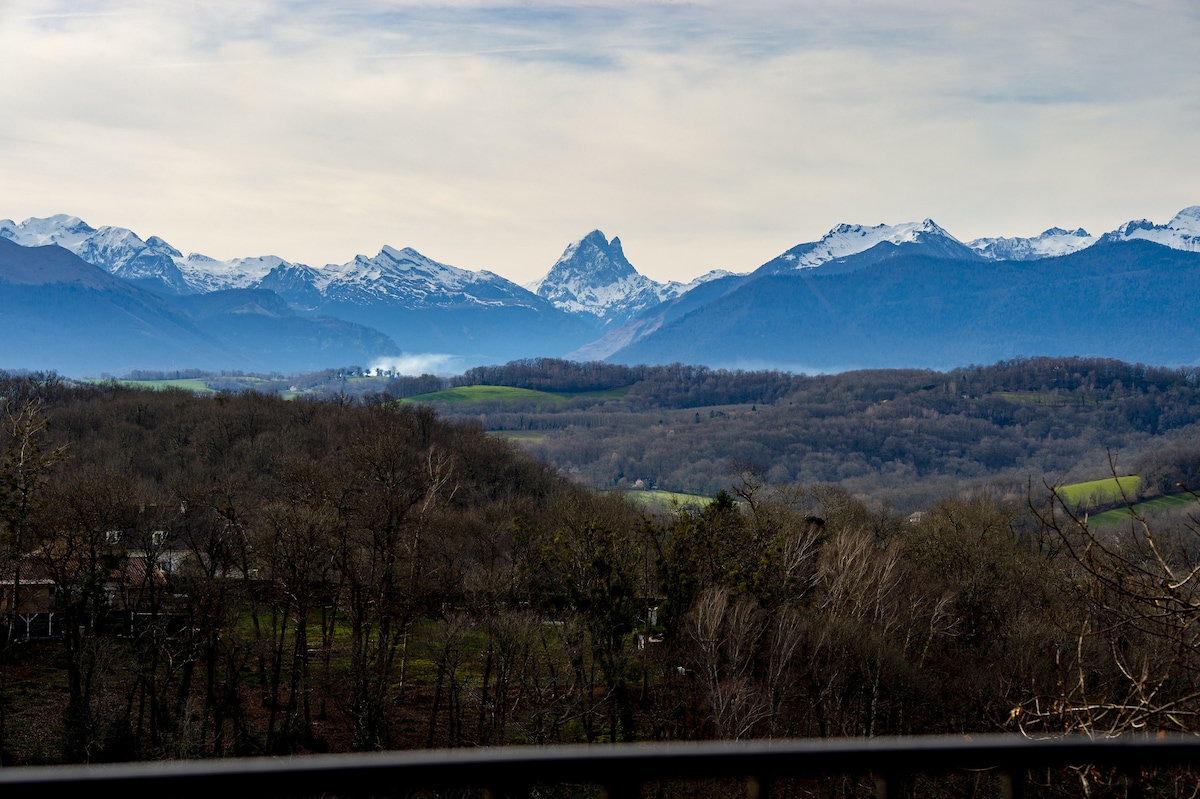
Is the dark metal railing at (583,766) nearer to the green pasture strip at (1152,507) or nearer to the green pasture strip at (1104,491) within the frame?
the green pasture strip at (1152,507)

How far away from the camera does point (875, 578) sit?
4422cm

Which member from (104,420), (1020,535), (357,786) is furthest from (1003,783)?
(104,420)

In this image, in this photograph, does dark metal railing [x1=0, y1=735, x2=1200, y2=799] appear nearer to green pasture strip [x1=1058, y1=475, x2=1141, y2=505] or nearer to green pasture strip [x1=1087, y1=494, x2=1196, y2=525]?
green pasture strip [x1=1087, y1=494, x2=1196, y2=525]

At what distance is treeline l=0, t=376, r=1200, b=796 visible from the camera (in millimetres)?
38531

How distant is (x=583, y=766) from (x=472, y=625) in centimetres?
4173

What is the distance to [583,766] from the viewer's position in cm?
289

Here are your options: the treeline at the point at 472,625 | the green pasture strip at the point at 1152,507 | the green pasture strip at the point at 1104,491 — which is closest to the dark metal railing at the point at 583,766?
the treeline at the point at 472,625

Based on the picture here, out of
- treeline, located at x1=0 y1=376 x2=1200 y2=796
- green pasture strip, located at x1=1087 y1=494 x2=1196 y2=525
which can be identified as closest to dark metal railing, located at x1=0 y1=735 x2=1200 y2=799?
treeline, located at x1=0 y1=376 x2=1200 y2=796

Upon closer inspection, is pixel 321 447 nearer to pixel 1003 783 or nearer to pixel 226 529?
pixel 226 529

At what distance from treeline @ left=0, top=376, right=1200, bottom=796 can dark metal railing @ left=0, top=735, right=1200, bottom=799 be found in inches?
1281

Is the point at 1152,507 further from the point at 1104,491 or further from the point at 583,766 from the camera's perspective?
the point at 583,766

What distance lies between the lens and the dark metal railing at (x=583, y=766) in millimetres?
2674

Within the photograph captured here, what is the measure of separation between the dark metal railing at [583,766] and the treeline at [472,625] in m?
32.5

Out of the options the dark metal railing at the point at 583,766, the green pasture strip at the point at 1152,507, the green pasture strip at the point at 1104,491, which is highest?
the dark metal railing at the point at 583,766
